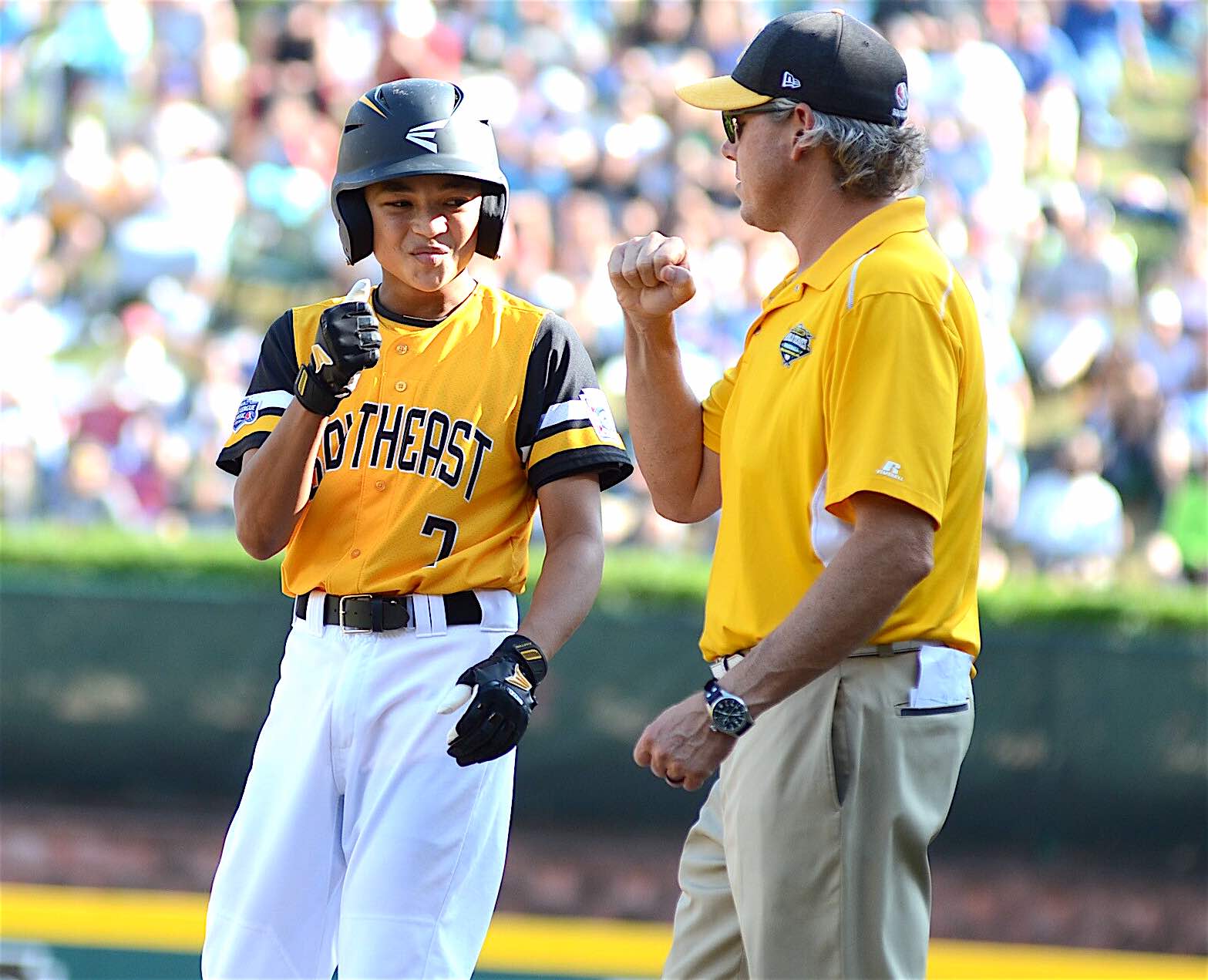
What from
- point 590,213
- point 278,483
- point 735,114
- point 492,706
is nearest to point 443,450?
point 278,483

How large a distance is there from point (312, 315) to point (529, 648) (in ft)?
2.72

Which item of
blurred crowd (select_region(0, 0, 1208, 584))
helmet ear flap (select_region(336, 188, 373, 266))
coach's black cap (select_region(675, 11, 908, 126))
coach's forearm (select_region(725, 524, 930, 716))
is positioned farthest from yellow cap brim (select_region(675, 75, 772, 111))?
blurred crowd (select_region(0, 0, 1208, 584))

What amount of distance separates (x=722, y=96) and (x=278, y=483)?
1.07 m

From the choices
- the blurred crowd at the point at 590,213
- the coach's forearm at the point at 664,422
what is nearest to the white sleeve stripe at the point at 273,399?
the coach's forearm at the point at 664,422

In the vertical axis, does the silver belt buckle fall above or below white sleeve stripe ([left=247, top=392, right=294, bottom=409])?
below

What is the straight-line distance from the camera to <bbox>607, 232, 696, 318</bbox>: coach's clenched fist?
9.97 feet

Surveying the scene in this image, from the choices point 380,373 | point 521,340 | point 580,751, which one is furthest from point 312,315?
point 580,751

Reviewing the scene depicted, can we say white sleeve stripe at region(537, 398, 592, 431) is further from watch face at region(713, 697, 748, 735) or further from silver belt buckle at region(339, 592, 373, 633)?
watch face at region(713, 697, 748, 735)

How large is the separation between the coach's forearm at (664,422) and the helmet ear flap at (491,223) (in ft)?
1.02

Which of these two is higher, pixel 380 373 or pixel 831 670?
pixel 380 373

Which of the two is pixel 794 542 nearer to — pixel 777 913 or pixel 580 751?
pixel 777 913

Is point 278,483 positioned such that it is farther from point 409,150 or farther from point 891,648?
point 891,648

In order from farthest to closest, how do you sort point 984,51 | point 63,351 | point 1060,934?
point 984,51 < point 63,351 < point 1060,934

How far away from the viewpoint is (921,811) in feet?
9.10
